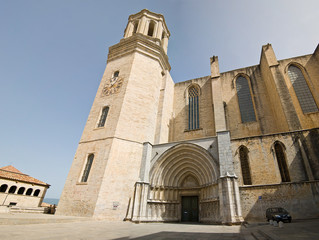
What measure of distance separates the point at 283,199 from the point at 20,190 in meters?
20.7

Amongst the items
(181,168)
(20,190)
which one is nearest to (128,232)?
(181,168)

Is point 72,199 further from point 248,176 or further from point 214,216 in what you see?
point 248,176

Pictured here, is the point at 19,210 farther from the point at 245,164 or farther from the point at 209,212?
the point at 245,164

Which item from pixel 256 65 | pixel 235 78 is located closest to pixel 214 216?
pixel 235 78

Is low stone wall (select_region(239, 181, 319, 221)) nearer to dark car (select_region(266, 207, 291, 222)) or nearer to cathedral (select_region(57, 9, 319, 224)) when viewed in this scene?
cathedral (select_region(57, 9, 319, 224))

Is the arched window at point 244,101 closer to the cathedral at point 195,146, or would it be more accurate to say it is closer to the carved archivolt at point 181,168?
the cathedral at point 195,146

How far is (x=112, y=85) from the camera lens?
1370 centimetres

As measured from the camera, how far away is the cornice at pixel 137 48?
15008 millimetres

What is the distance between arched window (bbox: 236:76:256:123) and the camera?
46.0 feet

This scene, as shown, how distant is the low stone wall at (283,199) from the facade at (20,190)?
1808cm

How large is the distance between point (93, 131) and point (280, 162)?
460 inches

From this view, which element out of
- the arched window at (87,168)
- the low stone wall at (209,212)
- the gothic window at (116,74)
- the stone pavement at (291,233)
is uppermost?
the gothic window at (116,74)

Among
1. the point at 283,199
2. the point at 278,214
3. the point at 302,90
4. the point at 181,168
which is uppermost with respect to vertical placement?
the point at 302,90

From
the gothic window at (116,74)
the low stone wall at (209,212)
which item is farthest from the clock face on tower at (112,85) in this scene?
the low stone wall at (209,212)
